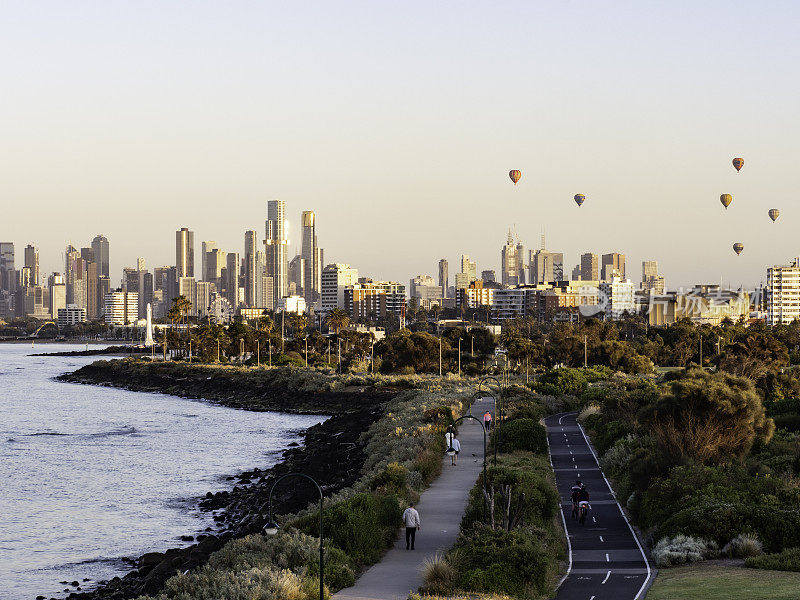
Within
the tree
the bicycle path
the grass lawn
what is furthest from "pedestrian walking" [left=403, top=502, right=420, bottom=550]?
the tree

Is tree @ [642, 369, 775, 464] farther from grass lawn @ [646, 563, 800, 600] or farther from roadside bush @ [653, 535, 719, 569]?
grass lawn @ [646, 563, 800, 600]

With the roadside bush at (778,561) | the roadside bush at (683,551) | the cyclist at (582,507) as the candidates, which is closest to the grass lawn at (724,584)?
the roadside bush at (778,561)

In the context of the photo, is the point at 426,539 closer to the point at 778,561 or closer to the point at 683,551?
the point at 683,551

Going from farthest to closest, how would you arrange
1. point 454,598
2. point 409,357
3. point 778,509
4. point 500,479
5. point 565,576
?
1. point 409,357
2. point 500,479
3. point 778,509
4. point 565,576
5. point 454,598

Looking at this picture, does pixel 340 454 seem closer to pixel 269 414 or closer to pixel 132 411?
pixel 269 414

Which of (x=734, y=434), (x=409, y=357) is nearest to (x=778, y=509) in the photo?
(x=734, y=434)

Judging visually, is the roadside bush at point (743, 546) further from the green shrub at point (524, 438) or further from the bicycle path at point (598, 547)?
the green shrub at point (524, 438)

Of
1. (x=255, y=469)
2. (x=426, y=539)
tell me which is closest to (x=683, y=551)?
(x=426, y=539)
